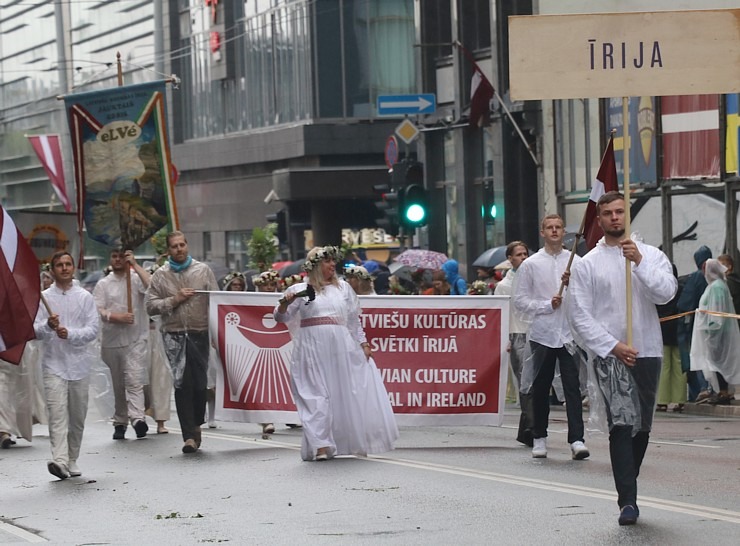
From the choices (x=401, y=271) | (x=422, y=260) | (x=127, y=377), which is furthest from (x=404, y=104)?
(x=127, y=377)

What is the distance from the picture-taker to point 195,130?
57812mm

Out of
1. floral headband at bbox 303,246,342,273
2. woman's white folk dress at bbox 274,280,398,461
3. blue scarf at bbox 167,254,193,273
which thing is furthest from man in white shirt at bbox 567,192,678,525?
blue scarf at bbox 167,254,193,273

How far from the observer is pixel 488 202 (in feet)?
112

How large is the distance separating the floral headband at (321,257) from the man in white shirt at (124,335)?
3.21 metres

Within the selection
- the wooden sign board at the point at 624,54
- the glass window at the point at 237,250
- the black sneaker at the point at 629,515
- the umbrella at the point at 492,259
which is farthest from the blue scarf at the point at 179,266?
the glass window at the point at 237,250

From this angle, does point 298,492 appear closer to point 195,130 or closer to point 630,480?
point 630,480

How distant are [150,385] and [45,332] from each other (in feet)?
13.6

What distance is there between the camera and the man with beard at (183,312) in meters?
14.6

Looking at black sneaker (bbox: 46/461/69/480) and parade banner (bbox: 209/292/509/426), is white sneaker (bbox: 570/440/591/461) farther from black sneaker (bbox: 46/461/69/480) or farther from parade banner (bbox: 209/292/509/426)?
black sneaker (bbox: 46/461/69/480)

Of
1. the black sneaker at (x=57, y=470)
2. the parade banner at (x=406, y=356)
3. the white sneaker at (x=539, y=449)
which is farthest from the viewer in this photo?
the parade banner at (x=406, y=356)

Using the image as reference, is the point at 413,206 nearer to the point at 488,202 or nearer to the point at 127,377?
the point at 488,202

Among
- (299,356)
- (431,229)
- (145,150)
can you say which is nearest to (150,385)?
(145,150)

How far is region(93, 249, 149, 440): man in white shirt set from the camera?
16.1 m

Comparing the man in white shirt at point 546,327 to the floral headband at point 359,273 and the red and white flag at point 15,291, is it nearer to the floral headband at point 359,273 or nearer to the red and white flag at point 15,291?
the floral headband at point 359,273
